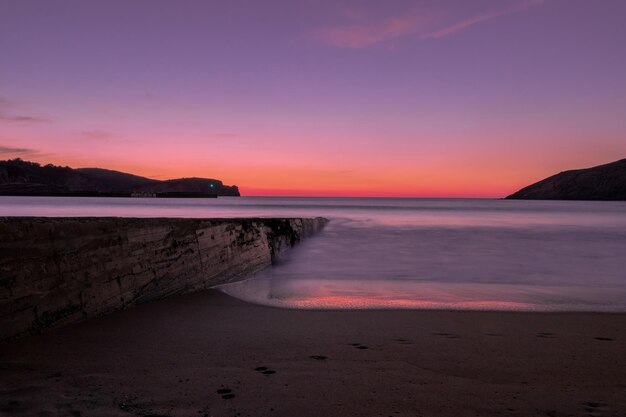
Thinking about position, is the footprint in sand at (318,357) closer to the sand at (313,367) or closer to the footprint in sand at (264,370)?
the sand at (313,367)

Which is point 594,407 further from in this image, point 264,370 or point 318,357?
point 264,370

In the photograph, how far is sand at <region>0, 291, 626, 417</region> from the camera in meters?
2.29

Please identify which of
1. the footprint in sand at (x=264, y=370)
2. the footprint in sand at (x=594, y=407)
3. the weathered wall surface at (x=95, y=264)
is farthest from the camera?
the weathered wall surface at (x=95, y=264)

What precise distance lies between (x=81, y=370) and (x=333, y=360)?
1.55 m

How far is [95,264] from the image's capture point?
3625mm

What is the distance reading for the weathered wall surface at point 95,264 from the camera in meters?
2.94

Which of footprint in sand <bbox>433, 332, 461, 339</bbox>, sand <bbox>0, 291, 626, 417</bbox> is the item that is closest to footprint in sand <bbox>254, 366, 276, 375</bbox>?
sand <bbox>0, 291, 626, 417</bbox>

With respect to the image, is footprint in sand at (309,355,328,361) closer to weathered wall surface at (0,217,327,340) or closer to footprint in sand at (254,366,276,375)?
footprint in sand at (254,366,276,375)

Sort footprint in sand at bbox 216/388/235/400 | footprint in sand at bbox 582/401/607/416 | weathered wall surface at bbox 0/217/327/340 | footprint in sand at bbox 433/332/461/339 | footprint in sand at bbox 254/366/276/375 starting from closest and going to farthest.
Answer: footprint in sand at bbox 582/401/607/416, footprint in sand at bbox 216/388/235/400, footprint in sand at bbox 254/366/276/375, weathered wall surface at bbox 0/217/327/340, footprint in sand at bbox 433/332/461/339

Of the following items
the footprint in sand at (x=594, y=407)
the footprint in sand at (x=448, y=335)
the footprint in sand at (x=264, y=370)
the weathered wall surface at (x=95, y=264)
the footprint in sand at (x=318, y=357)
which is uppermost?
the weathered wall surface at (x=95, y=264)

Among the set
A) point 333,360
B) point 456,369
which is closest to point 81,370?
point 333,360

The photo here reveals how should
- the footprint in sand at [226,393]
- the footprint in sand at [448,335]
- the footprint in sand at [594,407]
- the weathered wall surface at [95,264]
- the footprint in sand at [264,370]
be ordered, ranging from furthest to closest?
the footprint in sand at [448,335] < the weathered wall surface at [95,264] < the footprint in sand at [264,370] < the footprint in sand at [226,393] < the footprint in sand at [594,407]

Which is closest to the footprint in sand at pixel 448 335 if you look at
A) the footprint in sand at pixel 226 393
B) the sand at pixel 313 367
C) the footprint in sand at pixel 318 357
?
the sand at pixel 313 367

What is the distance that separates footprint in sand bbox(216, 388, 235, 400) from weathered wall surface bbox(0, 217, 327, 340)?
152cm
